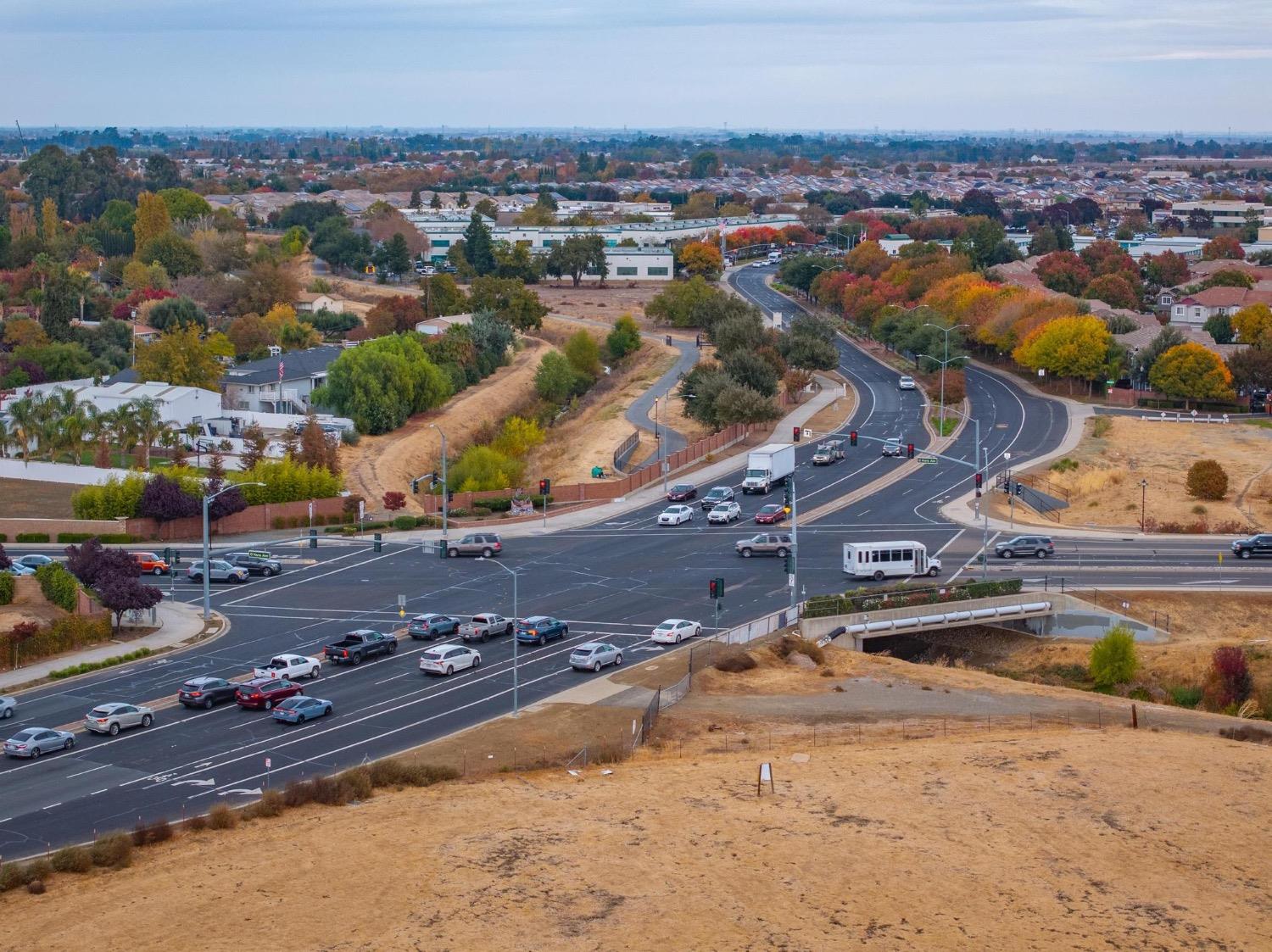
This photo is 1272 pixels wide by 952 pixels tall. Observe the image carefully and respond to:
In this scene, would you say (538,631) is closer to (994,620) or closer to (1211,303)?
(994,620)

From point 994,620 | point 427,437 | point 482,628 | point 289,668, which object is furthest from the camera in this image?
point 427,437

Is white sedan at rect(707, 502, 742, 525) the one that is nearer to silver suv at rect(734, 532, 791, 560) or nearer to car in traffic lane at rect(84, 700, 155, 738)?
silver suv at rect(734, 532, 791, 560)

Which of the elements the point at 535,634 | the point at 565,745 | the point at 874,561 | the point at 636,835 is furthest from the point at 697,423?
the point at 636,835

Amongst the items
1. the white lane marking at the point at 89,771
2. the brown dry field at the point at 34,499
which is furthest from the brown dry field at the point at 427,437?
the white lane marking at the point at 89,771

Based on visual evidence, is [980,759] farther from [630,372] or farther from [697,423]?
[630,372]

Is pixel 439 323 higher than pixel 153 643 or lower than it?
higher

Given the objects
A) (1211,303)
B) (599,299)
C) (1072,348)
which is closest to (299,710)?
(1072,348)
